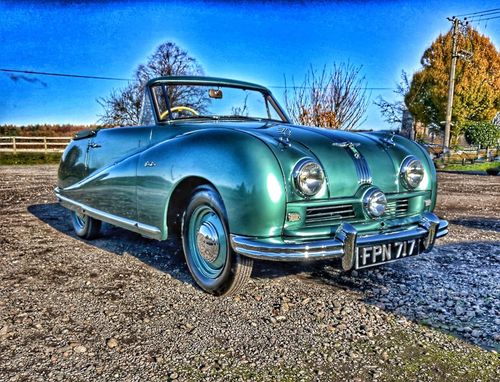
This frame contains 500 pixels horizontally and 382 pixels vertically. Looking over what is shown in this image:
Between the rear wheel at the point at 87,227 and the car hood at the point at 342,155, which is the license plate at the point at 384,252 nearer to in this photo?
the car hood at the point at 342,155

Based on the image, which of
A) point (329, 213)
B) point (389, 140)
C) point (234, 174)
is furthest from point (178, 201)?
point (389, 140)

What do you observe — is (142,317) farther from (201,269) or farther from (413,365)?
(413,365)

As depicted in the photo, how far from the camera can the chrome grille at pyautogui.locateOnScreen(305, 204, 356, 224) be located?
2.59 m

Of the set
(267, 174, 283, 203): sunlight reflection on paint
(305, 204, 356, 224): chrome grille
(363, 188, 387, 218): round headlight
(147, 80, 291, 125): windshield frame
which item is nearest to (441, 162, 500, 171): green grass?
(147, 80, 291, 125): windshield frame

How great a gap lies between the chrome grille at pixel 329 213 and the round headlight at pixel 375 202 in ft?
0.35

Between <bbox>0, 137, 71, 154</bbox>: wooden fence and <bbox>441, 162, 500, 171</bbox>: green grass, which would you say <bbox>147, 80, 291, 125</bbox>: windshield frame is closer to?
<bbox>441, 162, 500, 171</bbox>: green grass

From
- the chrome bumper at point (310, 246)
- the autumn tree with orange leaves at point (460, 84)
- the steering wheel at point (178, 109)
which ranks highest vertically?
the autumn tree with orange leaves at point (460, 84)

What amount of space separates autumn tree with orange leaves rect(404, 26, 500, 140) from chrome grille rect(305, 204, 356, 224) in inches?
958

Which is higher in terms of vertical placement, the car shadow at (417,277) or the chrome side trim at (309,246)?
the chrome side trim at (309,246)

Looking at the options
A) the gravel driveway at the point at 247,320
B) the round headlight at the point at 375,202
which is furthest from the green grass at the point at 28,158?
the round headlight at the point at 375,202

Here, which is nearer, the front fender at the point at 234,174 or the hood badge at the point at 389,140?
the front fender at the point at 234,174

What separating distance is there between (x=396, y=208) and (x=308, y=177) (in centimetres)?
84

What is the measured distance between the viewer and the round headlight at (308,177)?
99.8 inches

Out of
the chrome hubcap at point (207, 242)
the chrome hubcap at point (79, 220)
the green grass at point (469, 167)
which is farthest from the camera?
the green grass at point (469, 167)
